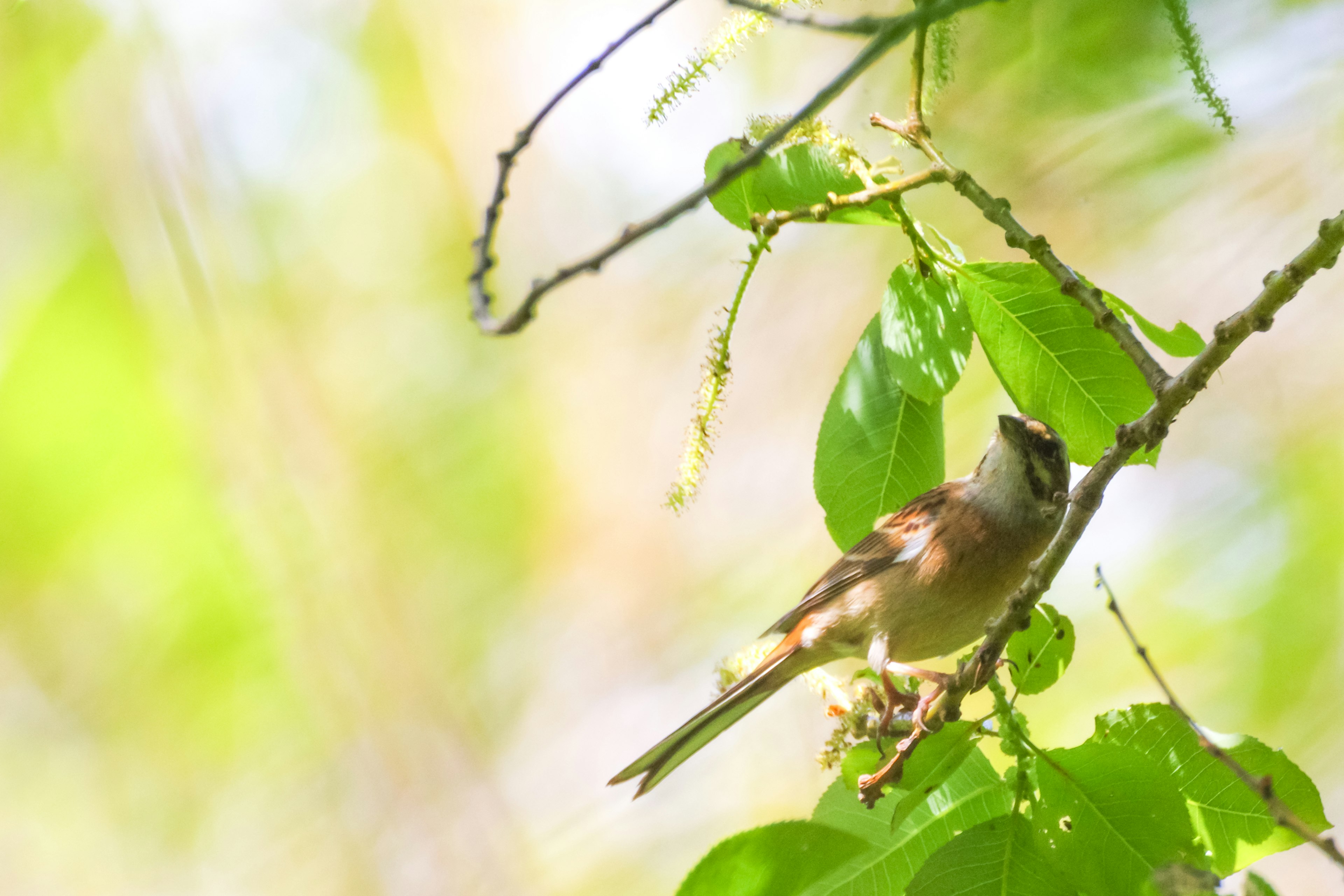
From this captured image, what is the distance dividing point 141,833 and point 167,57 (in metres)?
3.95

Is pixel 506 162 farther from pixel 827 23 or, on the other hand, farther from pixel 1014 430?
pixel 1014 430

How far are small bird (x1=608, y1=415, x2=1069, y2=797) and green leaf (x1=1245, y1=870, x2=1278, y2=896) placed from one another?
0.81 m

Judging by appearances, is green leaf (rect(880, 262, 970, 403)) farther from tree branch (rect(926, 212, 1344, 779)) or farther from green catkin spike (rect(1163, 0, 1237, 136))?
green catkin spike (rect(1163, 0, 1237, 136))

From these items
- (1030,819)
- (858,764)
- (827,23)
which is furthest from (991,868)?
(827,23)

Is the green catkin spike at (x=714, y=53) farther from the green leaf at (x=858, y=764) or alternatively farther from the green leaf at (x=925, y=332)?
the green leaf at (x=858, y=764)

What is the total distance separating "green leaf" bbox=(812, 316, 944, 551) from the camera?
1.34 meters

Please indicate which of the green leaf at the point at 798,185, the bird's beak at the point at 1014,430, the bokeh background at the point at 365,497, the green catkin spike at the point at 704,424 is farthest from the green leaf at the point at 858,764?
the bokeh background at the point at 365,497

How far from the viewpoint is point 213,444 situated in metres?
4.65

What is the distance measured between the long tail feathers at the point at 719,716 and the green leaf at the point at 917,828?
460mm

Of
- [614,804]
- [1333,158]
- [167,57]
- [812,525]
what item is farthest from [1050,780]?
[167,57]

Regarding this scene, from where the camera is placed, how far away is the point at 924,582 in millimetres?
1759

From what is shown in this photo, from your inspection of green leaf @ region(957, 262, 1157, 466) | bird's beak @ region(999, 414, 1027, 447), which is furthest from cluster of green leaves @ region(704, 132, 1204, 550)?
bird's beak @ region(999, 414, 1027, 447)

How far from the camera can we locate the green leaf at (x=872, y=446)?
4.40 ft

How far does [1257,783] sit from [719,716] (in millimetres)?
885
